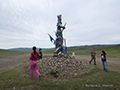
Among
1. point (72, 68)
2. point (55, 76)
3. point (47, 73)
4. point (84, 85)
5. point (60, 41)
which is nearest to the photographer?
point (84, 85)

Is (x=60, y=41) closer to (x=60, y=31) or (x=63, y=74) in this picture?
(x=60, y=31)

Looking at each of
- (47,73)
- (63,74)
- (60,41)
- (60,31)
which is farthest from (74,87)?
(60,31)

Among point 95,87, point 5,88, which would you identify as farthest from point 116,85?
point 5,88

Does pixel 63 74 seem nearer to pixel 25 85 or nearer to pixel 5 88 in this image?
pixel 25 85

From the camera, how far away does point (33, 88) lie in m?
4.05

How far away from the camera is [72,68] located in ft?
22.0

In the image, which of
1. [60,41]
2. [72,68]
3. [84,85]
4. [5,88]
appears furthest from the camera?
[60,41]

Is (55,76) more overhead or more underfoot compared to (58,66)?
more underfoot

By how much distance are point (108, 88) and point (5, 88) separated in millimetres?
5764

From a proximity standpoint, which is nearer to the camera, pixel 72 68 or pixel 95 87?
pixel 95 87

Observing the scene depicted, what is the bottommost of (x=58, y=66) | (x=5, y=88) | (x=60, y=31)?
(x=5, y=88)

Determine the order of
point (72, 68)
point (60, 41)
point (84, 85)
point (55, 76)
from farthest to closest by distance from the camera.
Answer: point (60, 41), point (72, 68), point (55, 76), point (84, 85)

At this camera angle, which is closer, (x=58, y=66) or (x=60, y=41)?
(x=58, y=66)

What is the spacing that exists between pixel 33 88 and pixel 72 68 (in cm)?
375
